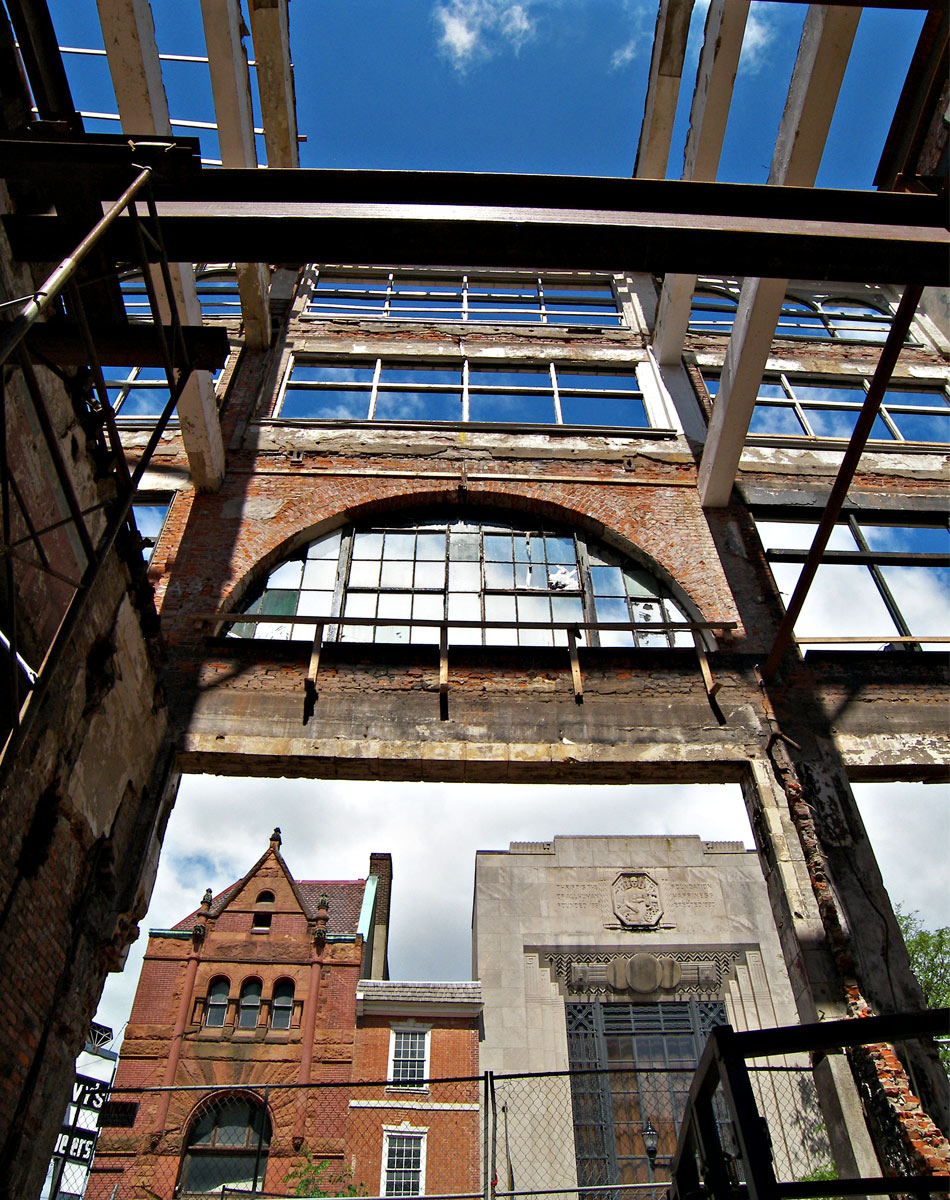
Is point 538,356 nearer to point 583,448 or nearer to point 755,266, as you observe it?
point 583,448

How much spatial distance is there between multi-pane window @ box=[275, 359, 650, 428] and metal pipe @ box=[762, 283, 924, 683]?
16.7 feet

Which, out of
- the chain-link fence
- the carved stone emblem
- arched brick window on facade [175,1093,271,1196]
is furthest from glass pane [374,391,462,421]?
arched brick window on facade [175,1093,271,1196]

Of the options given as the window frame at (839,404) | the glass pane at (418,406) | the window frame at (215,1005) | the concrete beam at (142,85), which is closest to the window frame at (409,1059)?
the window frame at (215,1005)

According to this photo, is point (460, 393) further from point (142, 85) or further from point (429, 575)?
point (142, 85)

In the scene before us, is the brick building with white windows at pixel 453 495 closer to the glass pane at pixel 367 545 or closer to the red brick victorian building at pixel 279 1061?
the glass pane at pixel 367 545

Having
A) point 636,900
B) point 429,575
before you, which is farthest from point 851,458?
point 636,900

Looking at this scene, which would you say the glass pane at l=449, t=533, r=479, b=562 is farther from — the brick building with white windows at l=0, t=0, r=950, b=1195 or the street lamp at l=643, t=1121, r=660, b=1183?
the street lamp at l=643, t=1121, r=660, b=1183

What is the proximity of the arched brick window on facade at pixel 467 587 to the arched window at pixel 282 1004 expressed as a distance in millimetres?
17538

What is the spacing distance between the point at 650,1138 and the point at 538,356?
1576 centimetres

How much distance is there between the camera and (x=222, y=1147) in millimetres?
20359

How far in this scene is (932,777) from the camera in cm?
877

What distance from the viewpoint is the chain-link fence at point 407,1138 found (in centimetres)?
1702

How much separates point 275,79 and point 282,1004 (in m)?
22.4

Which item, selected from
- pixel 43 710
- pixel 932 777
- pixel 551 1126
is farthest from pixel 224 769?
pixel 551 1126
